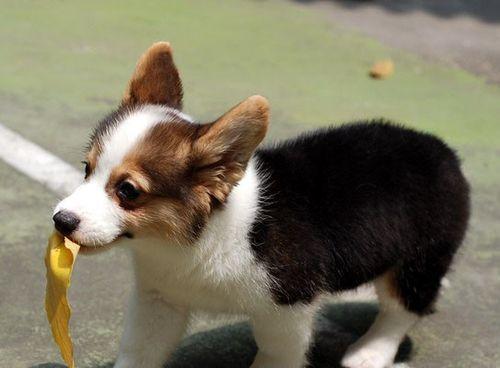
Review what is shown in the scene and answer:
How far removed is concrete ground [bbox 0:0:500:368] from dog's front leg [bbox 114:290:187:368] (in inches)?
10.4

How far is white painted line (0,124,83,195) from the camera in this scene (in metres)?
5.55

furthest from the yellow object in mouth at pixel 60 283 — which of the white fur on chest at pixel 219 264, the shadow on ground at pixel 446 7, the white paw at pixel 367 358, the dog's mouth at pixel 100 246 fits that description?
the shadow on ground at pixel 446 7

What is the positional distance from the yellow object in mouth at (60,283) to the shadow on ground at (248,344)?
0.45 m

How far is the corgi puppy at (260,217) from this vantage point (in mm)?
3377

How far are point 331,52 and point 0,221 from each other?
14.5 ft

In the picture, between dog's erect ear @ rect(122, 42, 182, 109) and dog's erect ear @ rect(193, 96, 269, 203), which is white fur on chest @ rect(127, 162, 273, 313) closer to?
dog's erect ear @ rect(193, 96, 269, 203)

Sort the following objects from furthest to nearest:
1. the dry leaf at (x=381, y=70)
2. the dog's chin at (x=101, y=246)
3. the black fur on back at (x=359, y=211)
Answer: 1. the dry leaf at (x=381, y=70)
2. the black fur on back at (x=359, y=211)
3. the dog's chin at (x=101, y=246)

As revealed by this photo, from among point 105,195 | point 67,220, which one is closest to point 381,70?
point 105,195

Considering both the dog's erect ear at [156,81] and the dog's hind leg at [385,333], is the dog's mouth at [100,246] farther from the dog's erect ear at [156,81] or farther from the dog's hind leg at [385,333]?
the dog's hind leg at [385,333]

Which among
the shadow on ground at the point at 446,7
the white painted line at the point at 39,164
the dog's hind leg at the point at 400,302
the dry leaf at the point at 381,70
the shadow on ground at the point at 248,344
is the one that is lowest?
the shadow on ground at the point at 446,7

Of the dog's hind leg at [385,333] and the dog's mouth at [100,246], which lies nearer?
the dog's mouth at [100,246]

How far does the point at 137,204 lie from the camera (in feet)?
11.0

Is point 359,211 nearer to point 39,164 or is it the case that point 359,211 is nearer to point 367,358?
point 367,358

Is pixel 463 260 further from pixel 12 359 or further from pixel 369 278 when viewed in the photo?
pixel 12 359
